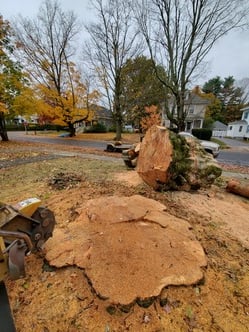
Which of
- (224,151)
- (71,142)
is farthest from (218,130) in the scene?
(71,142)

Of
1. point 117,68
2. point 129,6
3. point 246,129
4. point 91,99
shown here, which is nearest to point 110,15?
point 129,6

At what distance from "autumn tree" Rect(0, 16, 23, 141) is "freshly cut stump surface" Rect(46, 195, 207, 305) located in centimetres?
1083

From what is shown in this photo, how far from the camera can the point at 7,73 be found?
34.5 ft

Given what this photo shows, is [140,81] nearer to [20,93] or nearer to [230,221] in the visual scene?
[20,93]

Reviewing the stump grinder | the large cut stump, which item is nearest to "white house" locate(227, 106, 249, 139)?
the large cut stump

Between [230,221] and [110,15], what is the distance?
672 inches

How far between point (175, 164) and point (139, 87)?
59.7 feet

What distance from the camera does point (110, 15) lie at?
552 inches

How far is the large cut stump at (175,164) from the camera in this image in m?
3.58

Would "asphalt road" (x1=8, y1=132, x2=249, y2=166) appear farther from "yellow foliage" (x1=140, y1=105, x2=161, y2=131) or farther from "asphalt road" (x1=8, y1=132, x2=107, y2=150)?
"yellow foliage" (x1=140, y1=105, x2=161, y2=131)

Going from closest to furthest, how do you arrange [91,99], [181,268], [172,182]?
1. [181,268]
2. [172,182]
3. [91,99]

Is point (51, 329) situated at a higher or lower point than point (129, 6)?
lower

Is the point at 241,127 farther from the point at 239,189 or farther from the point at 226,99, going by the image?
the point at 239,189

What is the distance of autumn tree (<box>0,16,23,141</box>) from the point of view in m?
10.4
